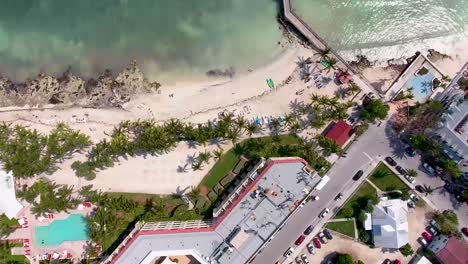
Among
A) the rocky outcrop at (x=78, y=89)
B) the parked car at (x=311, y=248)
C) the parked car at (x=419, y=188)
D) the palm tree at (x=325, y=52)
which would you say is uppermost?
the rocky outcrop at (x=78, y=89)

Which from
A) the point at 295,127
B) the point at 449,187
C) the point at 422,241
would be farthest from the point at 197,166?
the point at 449,187

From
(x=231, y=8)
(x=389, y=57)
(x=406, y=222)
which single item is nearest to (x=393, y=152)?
(x=406, y=222)

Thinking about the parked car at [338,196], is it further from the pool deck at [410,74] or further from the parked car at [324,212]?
the pool deck at [410,74]

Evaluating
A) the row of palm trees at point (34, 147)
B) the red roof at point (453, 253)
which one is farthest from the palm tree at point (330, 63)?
the row of palm trees at point (34, 147)

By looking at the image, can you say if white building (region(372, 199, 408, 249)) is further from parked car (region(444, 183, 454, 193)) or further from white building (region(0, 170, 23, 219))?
white building (region(0, 170, 23, 219))

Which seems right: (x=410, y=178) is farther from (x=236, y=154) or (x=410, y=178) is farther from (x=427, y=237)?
(x=236, y=154)

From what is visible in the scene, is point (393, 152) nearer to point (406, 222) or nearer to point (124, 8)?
point (406, 222)

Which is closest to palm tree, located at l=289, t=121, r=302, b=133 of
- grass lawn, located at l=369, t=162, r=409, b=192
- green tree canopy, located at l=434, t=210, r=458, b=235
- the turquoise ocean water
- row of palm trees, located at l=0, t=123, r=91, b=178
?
the turquoise ocean water
